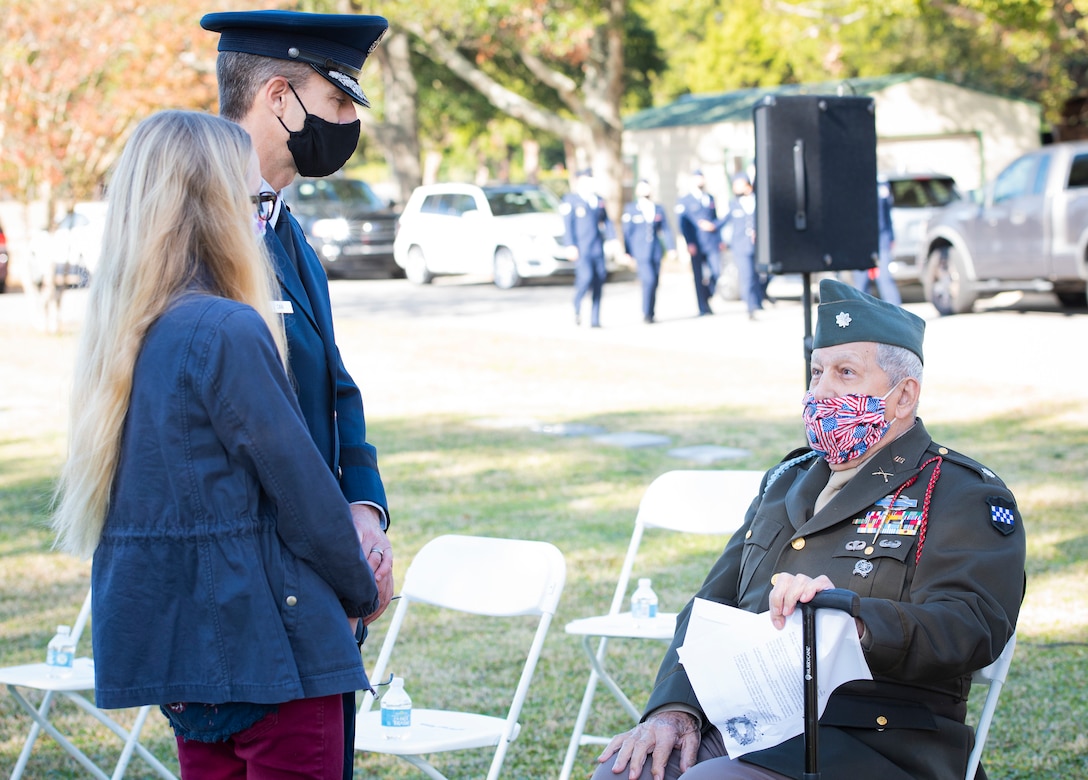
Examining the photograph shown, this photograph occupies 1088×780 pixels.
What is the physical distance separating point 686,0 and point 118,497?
106ft

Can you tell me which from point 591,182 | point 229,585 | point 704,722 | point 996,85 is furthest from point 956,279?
point 996,85

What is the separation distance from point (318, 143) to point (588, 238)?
15.1 m

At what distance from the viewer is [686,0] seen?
32.8m

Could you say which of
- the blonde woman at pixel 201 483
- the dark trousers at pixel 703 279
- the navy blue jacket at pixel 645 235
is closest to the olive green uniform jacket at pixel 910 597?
the blonde woman at pixel 201 483

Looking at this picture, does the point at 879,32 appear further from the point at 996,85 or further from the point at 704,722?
the point at 704,722

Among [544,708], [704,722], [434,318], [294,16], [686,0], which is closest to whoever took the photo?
[294,16]

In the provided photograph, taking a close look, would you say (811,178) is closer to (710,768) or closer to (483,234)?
(710,768)

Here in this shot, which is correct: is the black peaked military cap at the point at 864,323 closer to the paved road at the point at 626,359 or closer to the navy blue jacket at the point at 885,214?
the paved road at the point at 626,359

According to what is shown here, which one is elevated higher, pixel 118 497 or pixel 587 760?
pixel 118 497

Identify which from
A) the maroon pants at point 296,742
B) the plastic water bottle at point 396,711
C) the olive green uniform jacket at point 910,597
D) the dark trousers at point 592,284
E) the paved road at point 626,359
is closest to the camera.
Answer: the maroon pants at point 296,742

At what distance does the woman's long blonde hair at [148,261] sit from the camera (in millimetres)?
2373

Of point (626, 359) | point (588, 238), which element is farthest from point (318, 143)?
point (588, 238)

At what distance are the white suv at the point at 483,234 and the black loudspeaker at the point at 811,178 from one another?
17669 millimetres

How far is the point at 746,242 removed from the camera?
18.7 metres
